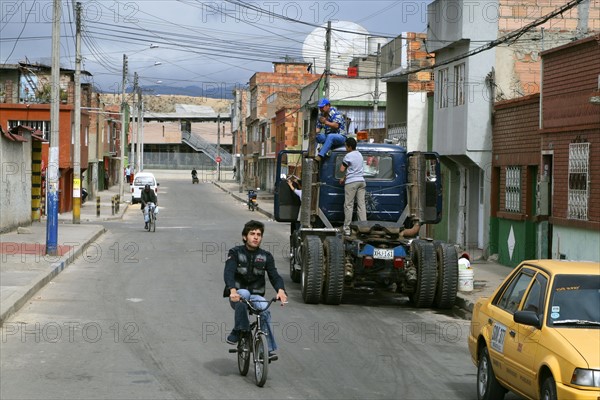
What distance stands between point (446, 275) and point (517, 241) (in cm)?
734

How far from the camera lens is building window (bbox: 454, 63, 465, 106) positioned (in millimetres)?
27391

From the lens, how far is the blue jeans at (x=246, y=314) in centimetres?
1043

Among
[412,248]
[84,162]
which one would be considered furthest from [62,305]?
[84,162]

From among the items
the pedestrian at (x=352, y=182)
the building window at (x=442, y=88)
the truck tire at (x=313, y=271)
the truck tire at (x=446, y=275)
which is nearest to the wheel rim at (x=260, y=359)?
the truck tire at (x=313, y=271)

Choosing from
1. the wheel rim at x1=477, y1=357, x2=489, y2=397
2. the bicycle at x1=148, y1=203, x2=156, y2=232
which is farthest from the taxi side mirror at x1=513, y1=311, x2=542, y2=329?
the bicycle at x1=148, y1=203, x2=156, y2=232

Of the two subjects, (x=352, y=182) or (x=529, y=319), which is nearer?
A: (x=529, y=319)

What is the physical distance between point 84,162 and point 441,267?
41273 mm

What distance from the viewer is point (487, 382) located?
9.55 meters

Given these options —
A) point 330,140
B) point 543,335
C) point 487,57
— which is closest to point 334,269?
point 330,140

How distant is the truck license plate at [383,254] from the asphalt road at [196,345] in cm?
93

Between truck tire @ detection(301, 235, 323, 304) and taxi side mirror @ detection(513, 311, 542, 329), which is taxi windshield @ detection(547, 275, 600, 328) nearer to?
taxi side mirror @ detection(513, 311, 542, 329)

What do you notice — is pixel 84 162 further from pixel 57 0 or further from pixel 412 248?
pixel 412 248

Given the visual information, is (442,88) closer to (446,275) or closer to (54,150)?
(54,150)

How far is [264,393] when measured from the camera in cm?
1001
